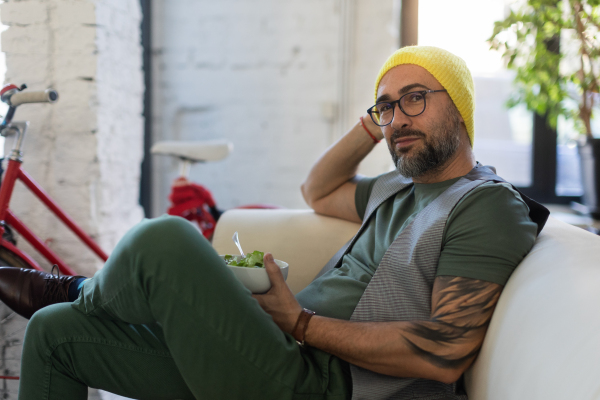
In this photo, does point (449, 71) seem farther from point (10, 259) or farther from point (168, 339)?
point (10, 259)

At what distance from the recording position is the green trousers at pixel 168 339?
2.71 feet

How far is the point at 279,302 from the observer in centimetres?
97

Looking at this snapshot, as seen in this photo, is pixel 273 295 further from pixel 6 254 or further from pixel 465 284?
pixel 6 254

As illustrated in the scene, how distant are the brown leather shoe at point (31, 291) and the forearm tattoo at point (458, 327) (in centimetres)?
87

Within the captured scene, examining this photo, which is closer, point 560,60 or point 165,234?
point 165,234

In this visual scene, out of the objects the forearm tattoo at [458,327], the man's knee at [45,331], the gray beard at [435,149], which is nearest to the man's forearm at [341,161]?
the gray beard at [435,149]

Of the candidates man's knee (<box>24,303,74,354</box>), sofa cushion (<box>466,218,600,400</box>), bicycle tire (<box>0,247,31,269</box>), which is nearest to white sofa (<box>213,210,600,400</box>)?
sofa cushion (<box>466,218,600,400</box>)

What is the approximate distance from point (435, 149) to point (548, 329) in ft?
1.75

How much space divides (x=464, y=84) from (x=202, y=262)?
2.43 ft

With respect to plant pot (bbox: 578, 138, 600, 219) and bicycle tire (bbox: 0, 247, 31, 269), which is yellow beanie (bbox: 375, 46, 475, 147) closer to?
bicycle tire (bbox: 0, 247, 31, 269)

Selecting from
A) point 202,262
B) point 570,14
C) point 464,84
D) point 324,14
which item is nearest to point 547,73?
point 570,14

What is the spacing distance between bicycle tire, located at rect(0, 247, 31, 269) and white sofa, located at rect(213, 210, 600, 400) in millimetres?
1377

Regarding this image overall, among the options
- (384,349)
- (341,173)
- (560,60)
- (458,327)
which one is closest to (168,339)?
(384,349)

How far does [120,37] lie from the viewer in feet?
6.81
